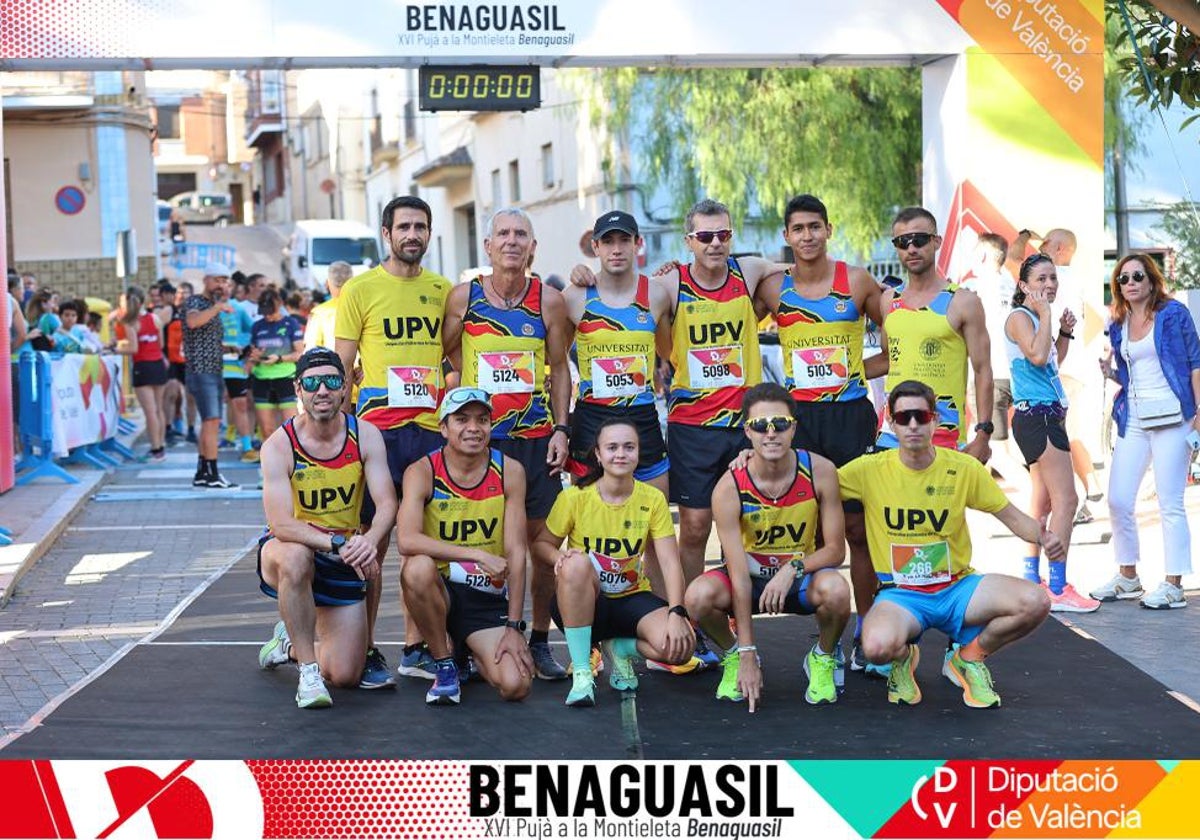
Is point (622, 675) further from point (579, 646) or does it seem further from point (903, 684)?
point (903, 684)

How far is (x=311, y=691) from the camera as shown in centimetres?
663

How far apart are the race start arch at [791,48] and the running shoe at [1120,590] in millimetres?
3835

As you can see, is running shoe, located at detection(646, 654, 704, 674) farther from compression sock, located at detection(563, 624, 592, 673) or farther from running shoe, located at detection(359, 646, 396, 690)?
running shoe, located at detection(359, 646, 396, 690)

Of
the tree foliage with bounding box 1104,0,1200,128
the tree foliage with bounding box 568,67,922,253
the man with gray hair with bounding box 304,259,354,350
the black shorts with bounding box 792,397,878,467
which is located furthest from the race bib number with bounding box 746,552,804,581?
the tree foliage with bounding box 568,67,922,253

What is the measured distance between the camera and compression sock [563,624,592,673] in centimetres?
670

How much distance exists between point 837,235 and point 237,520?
12176mm

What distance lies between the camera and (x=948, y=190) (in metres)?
12.4

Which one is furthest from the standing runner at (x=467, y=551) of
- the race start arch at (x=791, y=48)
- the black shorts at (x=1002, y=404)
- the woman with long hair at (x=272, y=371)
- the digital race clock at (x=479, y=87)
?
the woman with long hair at (x=272, y=371)

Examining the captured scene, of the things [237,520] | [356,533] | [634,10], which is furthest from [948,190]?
[356,533]

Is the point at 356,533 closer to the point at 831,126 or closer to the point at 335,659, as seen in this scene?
the point at 335,659

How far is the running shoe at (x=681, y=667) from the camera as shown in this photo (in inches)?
286

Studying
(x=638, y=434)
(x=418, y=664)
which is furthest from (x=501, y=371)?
(x=418, y=664)

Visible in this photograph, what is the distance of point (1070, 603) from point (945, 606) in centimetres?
224

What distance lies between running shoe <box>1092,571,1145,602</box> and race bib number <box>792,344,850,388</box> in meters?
2.49
